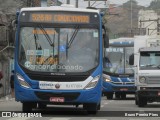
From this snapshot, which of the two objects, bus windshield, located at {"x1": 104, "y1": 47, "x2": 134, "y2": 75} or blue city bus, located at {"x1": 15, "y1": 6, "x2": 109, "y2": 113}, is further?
bus windshield, located at {"x1": 104, "y1": 47, "x2": 134, "y2": 75}

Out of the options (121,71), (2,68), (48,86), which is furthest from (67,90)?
(2,68)

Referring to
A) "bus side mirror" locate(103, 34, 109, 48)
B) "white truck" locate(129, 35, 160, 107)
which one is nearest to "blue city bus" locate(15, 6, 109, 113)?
"bus side mirror" locate(103, 34, 109, 48)

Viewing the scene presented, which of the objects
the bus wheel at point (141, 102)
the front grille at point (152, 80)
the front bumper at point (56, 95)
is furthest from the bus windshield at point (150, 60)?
the front bumper at point (56, 95)

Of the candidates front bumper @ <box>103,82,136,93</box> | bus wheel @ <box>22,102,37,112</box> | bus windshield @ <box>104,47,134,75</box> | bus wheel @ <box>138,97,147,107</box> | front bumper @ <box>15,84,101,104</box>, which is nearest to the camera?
front bumper @ <box>15,84,101,104</box>

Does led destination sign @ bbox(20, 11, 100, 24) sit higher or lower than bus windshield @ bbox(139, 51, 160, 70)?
higher

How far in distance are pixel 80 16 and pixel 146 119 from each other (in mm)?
Result: 4124

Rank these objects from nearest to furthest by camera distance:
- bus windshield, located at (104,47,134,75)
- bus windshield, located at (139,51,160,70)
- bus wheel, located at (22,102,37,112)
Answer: bus wheel, located at (22,102,37,112) → bus windshield, located at (139,51,160,70) → bus windshield, located at (104,47,134,75)

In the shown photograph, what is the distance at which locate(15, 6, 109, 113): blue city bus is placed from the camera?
18469mm

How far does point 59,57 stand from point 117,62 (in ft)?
52.9

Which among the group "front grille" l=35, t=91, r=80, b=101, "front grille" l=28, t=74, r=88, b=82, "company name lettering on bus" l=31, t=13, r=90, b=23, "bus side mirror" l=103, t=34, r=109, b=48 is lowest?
"front grille" l=35, t=91, r=80, b=101

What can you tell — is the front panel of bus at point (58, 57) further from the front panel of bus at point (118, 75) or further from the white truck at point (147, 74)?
the front panel of bus at point (118, 75)

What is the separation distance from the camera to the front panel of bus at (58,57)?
18.5 m

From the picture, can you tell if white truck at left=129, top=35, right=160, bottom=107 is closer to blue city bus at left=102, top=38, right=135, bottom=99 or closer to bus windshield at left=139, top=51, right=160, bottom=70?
bus windshield at left=139, top=51, right=160, bottom=70

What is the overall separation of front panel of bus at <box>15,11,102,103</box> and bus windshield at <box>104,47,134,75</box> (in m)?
15.4
